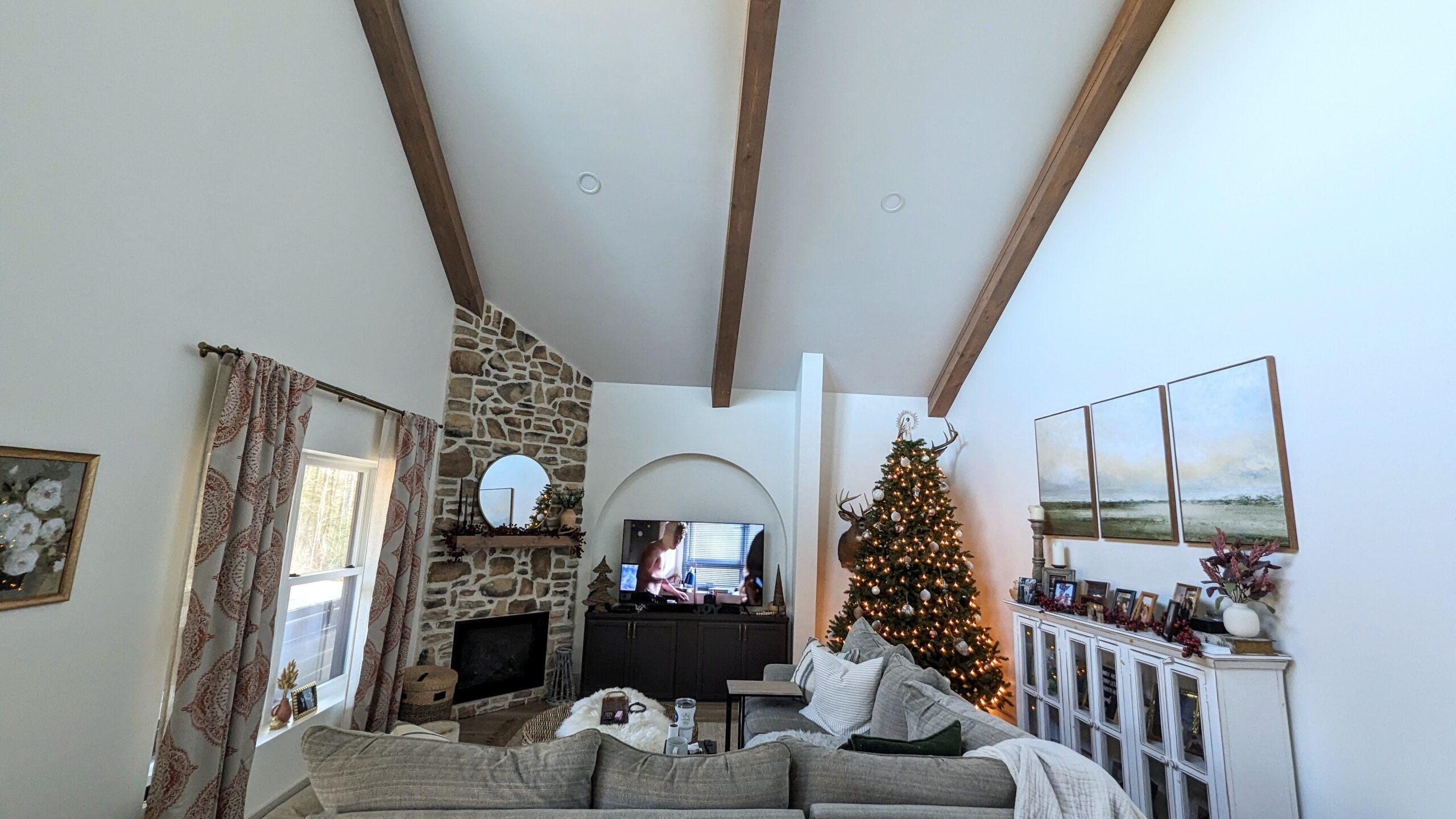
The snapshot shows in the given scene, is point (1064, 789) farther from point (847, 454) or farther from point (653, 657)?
point (847, 454)

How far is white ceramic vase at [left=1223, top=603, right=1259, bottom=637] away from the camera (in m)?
2.86

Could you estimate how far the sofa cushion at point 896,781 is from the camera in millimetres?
2059

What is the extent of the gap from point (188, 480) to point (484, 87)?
2.77m

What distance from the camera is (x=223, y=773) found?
294 centimetres

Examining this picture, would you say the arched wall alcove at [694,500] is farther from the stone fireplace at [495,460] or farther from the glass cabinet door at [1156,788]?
the glass cabinet door at [1156,788]

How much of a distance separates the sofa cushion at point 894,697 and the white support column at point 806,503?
2249 mm

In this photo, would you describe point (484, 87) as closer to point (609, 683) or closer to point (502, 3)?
point (502, 3)

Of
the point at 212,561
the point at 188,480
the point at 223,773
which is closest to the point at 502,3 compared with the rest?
the point at 188,480

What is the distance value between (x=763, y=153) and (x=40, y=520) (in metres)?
3.91

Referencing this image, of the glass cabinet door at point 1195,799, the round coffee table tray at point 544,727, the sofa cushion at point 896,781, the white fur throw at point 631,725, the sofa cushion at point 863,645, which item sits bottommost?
the round coffee table tray at point 544,727

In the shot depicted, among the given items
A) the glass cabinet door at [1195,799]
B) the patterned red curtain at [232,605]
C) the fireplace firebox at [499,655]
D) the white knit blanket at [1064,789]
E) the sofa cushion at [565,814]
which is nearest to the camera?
the sofa cushion at [565,814]

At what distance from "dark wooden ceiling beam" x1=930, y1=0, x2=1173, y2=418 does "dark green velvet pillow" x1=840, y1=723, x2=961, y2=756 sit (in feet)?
11.9

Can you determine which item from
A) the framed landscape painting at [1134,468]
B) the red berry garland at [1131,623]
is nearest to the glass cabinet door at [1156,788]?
the red berry garland at [1131,623]

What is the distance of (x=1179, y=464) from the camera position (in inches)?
139
